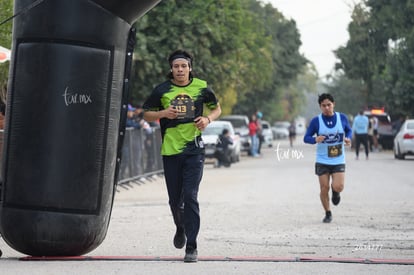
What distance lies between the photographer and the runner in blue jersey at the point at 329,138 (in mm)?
13625

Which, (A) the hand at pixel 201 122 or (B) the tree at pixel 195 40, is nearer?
(A) the hand at pixel 201 122

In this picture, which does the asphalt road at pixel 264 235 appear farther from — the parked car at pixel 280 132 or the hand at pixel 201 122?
the parked car at pixel 280 132

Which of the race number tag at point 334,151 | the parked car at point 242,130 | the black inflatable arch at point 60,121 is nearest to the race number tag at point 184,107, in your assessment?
the black inflatable arch at point 60,121

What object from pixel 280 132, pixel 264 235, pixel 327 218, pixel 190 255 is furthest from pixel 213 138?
pixel 280 132

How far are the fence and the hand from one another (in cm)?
1264

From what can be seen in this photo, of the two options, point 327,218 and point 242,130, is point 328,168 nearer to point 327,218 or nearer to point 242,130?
point 327,218

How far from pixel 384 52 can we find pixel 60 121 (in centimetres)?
5235

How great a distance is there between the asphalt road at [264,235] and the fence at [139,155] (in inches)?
20.2

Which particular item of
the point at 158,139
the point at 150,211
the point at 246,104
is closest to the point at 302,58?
A: the point at 246,104

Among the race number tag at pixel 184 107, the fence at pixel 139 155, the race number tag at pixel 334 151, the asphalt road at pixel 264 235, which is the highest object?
the race number tag at pixel 184 107

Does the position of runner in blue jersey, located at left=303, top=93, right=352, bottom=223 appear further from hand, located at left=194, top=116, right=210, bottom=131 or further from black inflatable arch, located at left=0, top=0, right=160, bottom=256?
black inflatable arch, located at left=0, top=0, right=160, bottom=256

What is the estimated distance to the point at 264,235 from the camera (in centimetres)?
1198


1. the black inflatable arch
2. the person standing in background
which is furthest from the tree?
the black inflatable arch

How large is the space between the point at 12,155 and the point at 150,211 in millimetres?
7058
